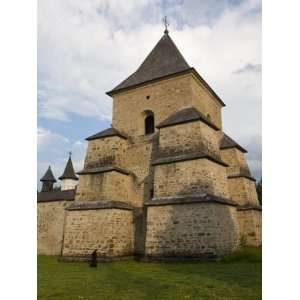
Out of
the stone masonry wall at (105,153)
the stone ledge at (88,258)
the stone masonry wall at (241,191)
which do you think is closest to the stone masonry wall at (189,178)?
the stone masonry wall at (105,153)

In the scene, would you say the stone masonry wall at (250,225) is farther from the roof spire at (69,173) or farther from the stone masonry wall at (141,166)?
the roof spire at (69,173)

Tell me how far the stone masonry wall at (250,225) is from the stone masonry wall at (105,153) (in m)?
5.65

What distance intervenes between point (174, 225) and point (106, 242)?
274 cm

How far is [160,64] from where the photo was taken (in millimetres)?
15125

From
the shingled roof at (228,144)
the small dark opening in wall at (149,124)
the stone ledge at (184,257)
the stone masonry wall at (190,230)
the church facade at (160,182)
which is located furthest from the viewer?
the shingled roof at (228,144)

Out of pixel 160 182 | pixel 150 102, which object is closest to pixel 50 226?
pixel 160 182

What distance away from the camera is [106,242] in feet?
36.9

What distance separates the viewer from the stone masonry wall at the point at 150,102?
13.4 meters

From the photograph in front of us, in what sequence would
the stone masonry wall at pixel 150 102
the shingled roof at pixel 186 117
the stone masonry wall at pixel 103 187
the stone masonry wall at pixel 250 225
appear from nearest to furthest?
the shingled roof at pixel 186 117 → the stone masonry wall at pixel 103 187 → the stone masonry wall at pixel 250 225 → the stone masonry wall at pixel 150 102
